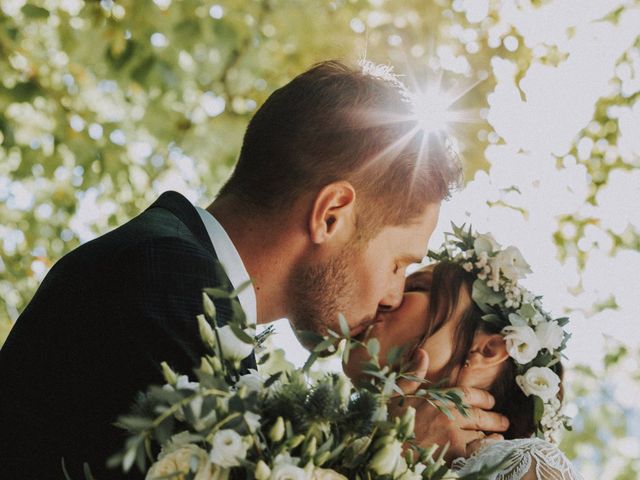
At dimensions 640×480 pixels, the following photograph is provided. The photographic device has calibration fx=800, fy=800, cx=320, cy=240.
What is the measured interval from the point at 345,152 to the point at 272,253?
19.8 inches

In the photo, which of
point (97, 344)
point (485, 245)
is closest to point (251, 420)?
point (97, 344)

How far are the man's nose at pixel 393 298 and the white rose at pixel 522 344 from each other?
47 centimetres

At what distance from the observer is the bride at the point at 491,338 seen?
10.5 ft

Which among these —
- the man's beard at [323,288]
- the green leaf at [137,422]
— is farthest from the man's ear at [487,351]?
the green leaf at [137,422]

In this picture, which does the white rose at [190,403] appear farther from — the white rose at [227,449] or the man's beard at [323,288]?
the man's beard at [323,288]

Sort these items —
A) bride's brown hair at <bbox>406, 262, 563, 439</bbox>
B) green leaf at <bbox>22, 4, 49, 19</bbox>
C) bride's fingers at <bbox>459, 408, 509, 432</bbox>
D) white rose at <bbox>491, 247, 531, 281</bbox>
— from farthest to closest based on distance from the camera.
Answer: green leaf at <bbox>22, 4, 49, 19</bbox> → white rose at <bbox>491, 247, 531, 281</bbox> → bride's brown hair at <bbox>406, 262, 563, 439</bbox> → bride's fingers at <bbox>459, 408, 509, 432</bbox>

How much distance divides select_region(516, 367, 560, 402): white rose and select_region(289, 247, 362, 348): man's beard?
77 centimetres

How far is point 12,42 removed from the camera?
5113 mm

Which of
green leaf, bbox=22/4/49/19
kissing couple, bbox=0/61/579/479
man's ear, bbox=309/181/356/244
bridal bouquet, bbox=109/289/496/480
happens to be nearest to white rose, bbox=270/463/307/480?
bridal bouquet, bbox=109/289/496/480

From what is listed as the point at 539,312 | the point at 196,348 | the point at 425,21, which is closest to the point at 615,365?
the point at 425,21

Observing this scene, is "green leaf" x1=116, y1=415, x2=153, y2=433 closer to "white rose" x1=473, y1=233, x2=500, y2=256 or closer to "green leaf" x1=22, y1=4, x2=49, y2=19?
"white rose" x1=473, y1=233, x2=500, y2=256

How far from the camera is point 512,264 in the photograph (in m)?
3.39

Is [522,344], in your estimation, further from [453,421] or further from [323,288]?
[323,288]

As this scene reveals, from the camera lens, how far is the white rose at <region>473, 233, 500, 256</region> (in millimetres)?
3453
